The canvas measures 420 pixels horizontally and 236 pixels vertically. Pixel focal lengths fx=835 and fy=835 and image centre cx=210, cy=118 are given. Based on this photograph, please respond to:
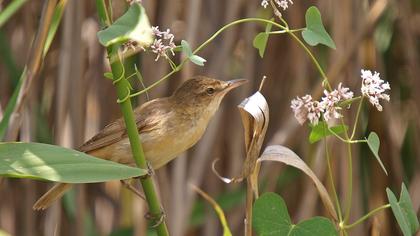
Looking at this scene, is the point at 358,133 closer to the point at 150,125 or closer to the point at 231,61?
the point at 231,61

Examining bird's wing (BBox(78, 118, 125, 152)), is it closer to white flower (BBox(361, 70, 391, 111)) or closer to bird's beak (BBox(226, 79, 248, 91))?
bird's beak (BBox(226, 79, 248, 91))

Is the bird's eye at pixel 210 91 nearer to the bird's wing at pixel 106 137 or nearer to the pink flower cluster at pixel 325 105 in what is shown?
the bird's wing at pixel 106 137

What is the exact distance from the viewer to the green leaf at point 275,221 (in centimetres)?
133

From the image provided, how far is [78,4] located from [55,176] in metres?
1.43

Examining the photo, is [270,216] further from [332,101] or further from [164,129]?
[164,129]

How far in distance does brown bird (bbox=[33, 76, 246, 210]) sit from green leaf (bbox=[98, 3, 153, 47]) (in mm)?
1009

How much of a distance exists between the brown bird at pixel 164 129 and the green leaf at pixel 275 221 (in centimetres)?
73

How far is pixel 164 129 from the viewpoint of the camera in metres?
2.10

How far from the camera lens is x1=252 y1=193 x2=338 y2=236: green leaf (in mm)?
1334

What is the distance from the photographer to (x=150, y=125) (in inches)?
82.8

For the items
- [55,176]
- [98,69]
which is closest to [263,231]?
[55,176]

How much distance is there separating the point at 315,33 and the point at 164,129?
0.82m

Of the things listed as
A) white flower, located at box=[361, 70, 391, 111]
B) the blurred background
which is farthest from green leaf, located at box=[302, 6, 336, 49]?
the blurred background

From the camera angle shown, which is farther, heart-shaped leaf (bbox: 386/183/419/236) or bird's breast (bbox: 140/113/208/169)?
bird's breast (bbox: 140/113/208/169)
